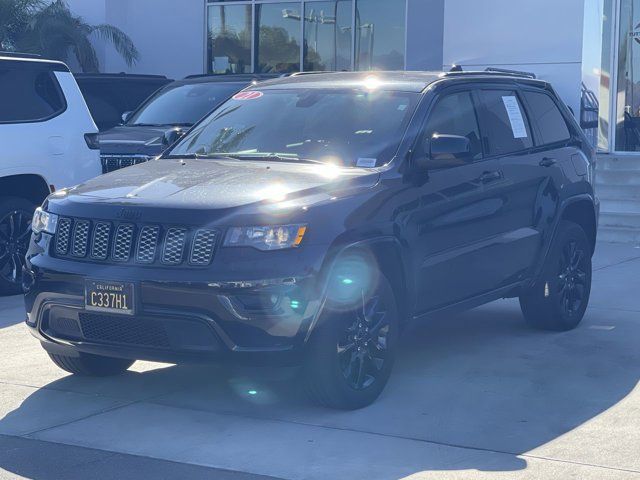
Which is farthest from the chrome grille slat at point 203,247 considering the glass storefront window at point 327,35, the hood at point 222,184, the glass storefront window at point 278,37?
the glass storefront window at point 278,37

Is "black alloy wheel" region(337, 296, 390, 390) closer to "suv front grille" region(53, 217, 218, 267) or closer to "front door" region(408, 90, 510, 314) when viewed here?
"front door" region(408, 90, 510, 314)

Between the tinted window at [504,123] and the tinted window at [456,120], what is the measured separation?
0.12 metres

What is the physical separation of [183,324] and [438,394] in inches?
63.1

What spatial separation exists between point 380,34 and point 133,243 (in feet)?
52.6

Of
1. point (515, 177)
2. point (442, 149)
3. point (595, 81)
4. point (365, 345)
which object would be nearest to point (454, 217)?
point (442, 149)

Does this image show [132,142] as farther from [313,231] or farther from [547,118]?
[313,231]

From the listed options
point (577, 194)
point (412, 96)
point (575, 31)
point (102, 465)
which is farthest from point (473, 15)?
point (102, 465)

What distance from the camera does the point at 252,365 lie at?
5676 millimetres

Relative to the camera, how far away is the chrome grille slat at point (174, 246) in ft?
18.7

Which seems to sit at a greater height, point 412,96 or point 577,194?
point 412,96

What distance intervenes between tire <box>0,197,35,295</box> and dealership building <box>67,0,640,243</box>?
6704 mm

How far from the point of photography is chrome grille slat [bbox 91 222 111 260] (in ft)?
19.3

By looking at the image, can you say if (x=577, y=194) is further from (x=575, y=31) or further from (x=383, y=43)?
(x=383, y=43)

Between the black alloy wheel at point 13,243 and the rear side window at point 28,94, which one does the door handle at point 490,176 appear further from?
the rear side window at point 28,94
